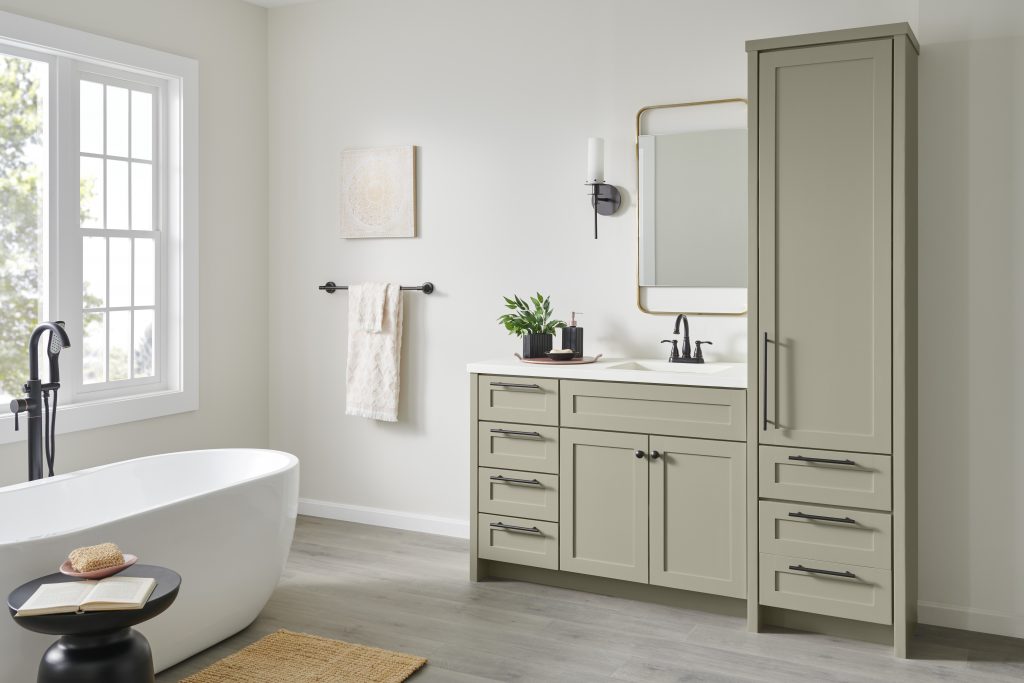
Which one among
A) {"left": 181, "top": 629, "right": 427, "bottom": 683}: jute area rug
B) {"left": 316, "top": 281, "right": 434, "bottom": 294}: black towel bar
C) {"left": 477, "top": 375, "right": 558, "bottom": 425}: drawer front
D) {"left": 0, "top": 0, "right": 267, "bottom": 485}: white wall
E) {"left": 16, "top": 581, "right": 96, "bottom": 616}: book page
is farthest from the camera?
{"left": 316, "top": 281, "right": 434, "bottom": 294}: black towel bar

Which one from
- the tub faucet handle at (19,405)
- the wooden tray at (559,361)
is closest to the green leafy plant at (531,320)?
the wooden tray at (559,361)

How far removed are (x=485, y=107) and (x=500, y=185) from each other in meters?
0.39

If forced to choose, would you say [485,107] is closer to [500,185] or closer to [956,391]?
[500,185]

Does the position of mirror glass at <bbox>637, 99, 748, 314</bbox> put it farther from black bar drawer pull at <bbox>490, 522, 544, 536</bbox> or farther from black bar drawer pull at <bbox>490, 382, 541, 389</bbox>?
black bar drawer pull at <bbox>490, 522, 544, 536</bbox>

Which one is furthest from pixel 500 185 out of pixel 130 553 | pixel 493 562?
pixel 130 553

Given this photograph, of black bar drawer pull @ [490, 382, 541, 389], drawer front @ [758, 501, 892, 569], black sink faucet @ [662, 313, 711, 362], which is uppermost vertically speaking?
black sink faucet @ [662, 313, 711, 362]

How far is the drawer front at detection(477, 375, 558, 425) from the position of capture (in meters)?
3.55

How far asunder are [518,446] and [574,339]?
21.3 inches

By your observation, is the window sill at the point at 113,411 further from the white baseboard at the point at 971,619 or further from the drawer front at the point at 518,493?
the white baseboard at the point at 971,619

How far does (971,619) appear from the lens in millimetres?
3219

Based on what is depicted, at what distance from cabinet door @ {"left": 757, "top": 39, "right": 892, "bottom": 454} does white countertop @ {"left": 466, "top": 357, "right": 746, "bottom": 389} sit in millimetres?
197

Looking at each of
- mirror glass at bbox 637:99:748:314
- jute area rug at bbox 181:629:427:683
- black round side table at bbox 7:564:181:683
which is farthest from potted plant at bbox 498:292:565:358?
black round side table at bbox 7:564:181:683

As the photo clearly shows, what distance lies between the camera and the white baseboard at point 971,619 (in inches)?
124

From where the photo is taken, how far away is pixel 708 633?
3.17 meters
